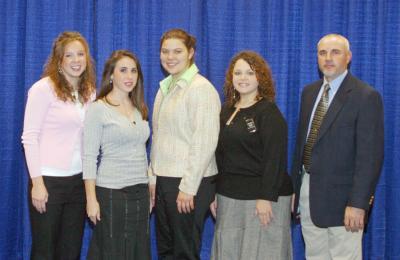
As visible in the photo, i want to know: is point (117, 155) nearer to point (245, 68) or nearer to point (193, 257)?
point (193, 257)

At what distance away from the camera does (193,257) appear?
260 cm

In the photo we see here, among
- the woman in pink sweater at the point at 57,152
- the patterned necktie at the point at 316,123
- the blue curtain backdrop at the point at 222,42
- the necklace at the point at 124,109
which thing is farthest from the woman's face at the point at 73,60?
the patterned necktie at the point at 316,123

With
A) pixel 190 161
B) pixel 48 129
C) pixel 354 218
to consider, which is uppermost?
pixel 48 129

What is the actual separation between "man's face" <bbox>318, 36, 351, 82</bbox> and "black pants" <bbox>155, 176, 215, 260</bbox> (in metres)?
0.91

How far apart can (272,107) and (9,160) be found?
6.89 ft

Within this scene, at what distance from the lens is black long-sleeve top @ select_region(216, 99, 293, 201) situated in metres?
2.56

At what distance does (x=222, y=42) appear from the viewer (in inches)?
141

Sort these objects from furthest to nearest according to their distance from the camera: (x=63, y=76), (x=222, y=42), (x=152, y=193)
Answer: (x=222, y=42) < (x=152, y=193) < (x=63, y=76)

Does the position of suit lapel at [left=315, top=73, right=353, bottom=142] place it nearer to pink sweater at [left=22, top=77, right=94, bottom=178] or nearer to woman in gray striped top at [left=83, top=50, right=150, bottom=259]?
woman in gray striped top at [left=83, top=50, right=150, bottom=259]

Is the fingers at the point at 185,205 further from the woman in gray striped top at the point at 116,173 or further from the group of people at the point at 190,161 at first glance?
the woman in gray striped top at the point at 116,173

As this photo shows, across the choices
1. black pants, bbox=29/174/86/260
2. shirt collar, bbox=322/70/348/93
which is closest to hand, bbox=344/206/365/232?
shirt collar, bbox=322/70/348/93

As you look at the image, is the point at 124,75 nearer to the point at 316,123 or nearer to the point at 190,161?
the point at 190,161

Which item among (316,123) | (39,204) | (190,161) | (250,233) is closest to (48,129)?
(39,204)

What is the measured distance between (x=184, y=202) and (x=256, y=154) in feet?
1.57
